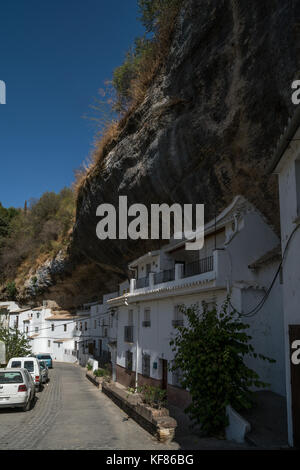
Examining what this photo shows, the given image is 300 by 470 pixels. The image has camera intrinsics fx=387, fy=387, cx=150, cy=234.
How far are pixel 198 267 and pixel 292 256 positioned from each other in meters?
9.01

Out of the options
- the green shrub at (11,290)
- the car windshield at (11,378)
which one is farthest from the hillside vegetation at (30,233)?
the car windshield at (11,378)

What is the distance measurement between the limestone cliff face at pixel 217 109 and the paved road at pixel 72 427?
8491mm

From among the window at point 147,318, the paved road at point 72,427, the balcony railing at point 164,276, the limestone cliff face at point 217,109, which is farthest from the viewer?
the window at point 147,318

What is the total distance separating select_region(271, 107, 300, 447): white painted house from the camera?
7.49 meters

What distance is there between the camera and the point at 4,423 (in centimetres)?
1177

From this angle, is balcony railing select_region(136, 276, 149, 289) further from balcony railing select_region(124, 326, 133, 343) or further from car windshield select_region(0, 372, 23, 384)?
car windshield select_region(0, 372, 23, 384)

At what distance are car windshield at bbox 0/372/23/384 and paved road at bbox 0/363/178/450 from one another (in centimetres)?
111

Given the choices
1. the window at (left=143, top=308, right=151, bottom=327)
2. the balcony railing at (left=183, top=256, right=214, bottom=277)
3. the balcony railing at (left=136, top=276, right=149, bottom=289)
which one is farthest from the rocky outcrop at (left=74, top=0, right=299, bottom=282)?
the window at (left=143, top=308, right=151, bottom=327)

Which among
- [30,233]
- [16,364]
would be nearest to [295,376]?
[16,364]

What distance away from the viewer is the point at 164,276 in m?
18.7

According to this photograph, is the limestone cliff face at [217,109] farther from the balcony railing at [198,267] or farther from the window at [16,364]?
the window at [16,364]

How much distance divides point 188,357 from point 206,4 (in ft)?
37.5

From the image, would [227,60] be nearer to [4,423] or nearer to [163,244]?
[163,244]

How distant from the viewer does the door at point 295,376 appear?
7414mm
